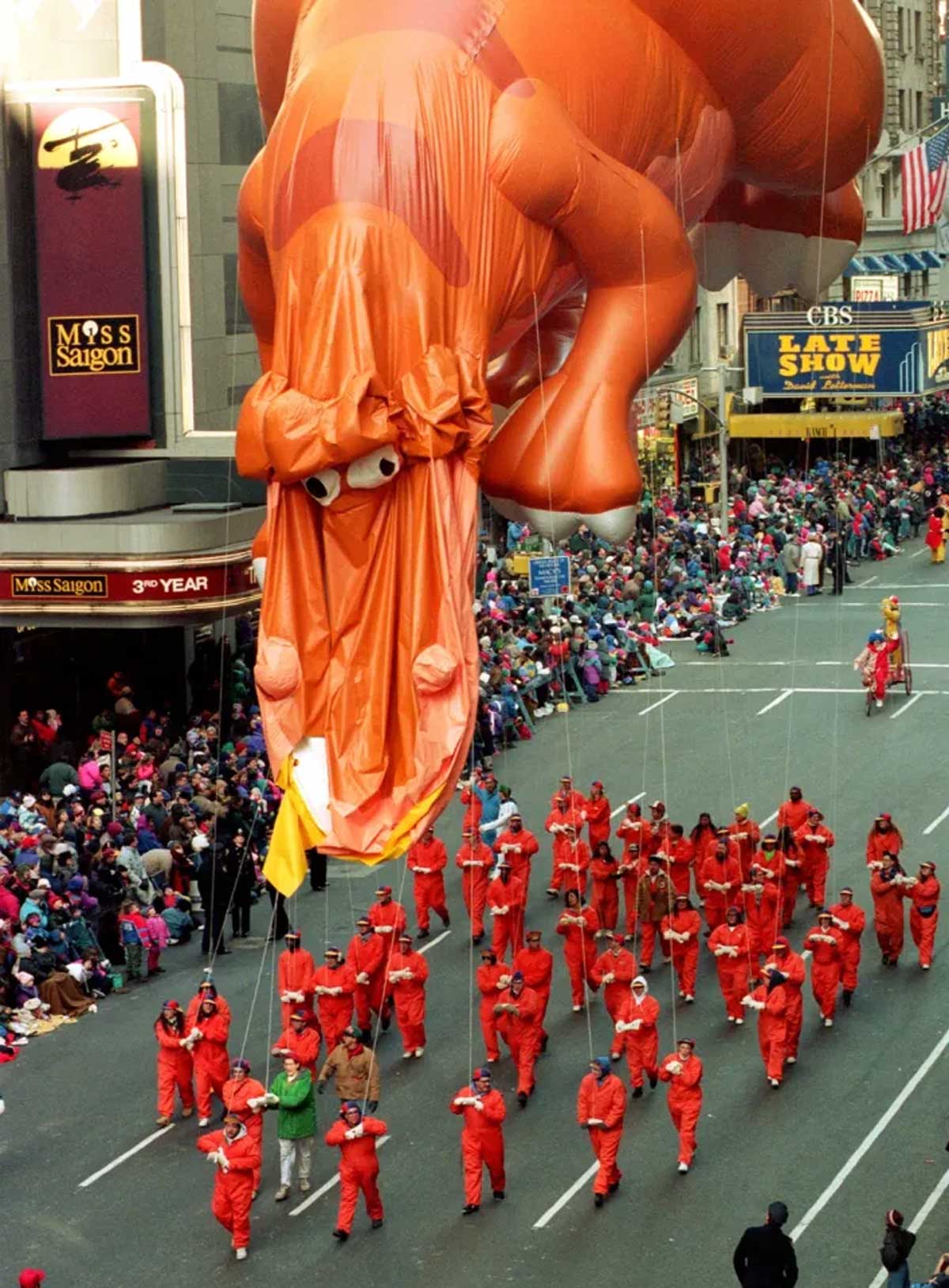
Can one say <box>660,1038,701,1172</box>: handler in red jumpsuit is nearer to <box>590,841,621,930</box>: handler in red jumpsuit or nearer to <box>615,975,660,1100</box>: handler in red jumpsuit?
<box>615,975,660,1100</box>: handler in red jumpsuit

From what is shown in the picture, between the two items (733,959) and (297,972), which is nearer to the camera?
(297,972)

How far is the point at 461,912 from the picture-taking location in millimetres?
25734

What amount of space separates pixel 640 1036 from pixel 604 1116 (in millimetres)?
2198

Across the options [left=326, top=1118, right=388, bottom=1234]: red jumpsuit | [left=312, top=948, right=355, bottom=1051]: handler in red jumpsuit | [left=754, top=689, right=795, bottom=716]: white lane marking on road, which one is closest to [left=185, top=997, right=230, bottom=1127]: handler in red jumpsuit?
[left=312, top=948, right=355, bottom=1051]: handler in red jumpsuit

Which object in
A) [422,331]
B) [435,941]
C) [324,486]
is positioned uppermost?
[422,331]

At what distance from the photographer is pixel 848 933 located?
21.9 metres

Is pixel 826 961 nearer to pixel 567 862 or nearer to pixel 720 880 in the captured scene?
pixel 720 880

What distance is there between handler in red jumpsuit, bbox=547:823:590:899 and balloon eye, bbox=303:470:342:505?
13851mm

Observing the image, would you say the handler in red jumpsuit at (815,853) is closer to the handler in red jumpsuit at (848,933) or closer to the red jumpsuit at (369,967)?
the handler in red jumpsuit at (848,933)

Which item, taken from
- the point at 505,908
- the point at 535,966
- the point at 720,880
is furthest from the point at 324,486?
the point at 720,880

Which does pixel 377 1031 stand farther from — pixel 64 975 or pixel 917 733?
pixel 917 733

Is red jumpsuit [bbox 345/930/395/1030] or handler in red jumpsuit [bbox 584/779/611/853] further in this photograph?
handler in red jumpsuit [bbox 584/779/611/853]

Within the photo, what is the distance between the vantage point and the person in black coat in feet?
50.5

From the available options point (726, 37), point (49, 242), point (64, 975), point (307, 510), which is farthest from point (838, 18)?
point (49, 242)
